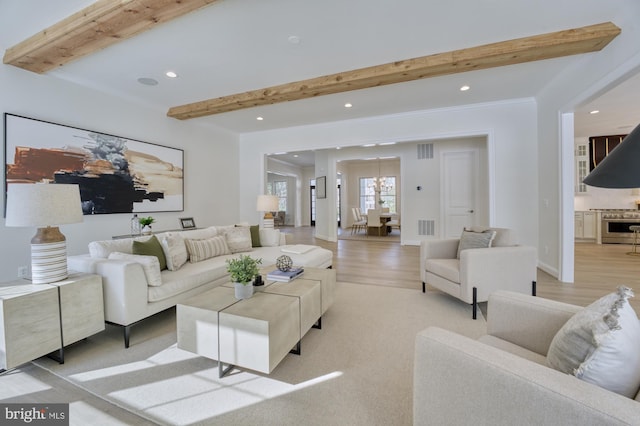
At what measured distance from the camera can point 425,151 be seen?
681cm

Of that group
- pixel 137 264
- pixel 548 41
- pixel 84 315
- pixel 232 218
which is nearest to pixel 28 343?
pixel 84 315

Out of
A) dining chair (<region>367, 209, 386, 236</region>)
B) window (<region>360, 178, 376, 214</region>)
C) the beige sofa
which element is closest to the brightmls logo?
the beige sofa

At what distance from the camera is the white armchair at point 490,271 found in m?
2.63

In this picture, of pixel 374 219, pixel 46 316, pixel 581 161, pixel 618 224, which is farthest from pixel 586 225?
pixel 46 316

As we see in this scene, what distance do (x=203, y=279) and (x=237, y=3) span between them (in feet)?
8.38

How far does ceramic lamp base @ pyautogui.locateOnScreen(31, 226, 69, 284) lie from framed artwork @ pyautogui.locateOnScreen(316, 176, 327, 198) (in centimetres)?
620

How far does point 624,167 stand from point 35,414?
290 cm

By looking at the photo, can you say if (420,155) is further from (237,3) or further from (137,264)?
(137,264)

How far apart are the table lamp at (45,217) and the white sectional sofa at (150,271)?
276 mm

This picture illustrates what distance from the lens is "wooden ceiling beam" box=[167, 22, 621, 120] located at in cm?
262

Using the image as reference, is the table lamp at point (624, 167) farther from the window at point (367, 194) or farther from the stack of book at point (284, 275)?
the window at point (367, 194)

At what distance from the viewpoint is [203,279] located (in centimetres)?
277

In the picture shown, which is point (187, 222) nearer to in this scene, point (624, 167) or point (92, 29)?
point (92, 29)

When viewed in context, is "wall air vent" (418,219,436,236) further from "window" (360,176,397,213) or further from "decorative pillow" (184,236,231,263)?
"decorative pillow" (184,236,231,263)
